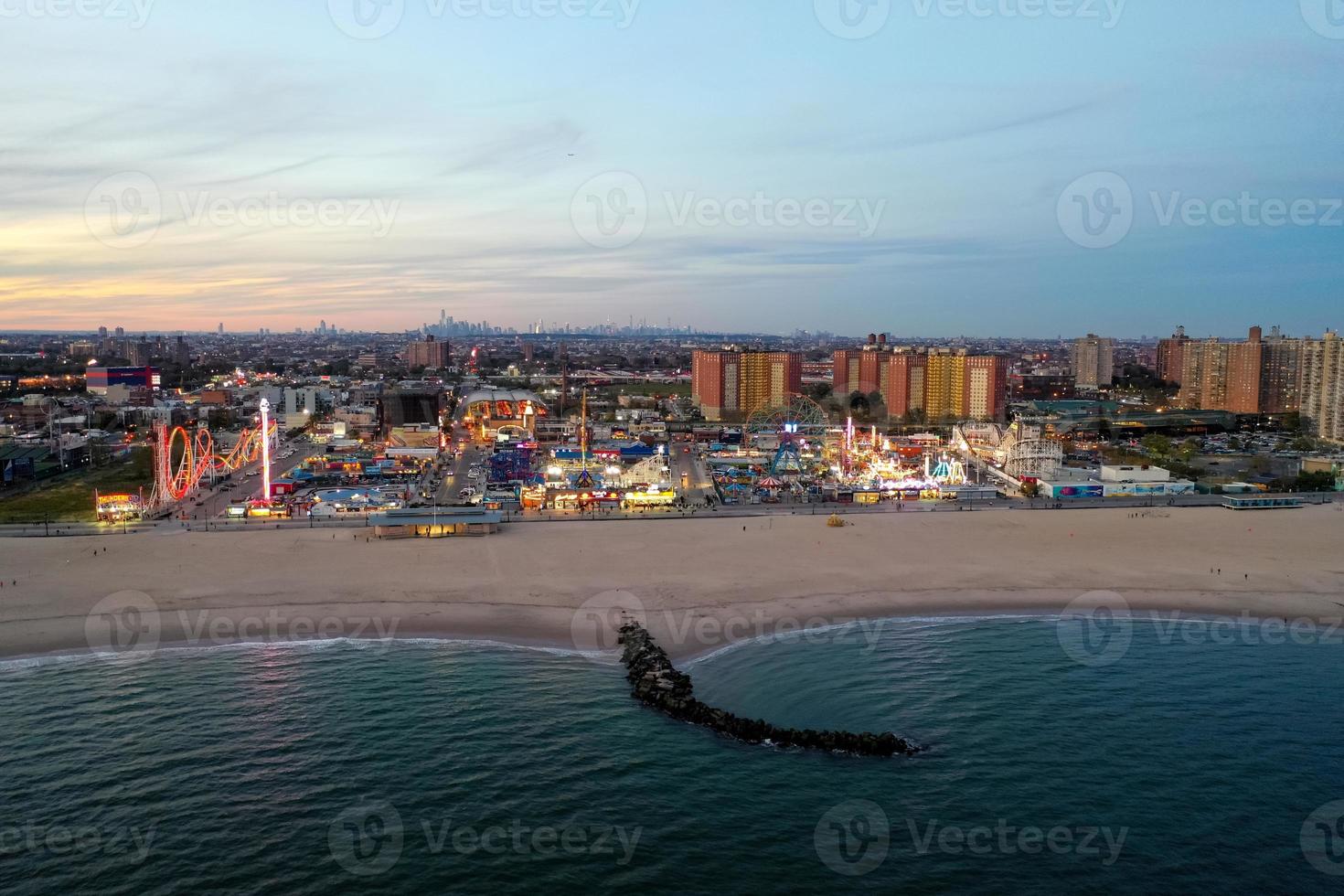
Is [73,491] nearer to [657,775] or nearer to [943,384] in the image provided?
[657,775]

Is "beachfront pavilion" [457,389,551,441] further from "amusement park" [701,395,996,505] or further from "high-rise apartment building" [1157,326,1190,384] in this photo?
"high-rise apartment building" [1157,326,1190,384]

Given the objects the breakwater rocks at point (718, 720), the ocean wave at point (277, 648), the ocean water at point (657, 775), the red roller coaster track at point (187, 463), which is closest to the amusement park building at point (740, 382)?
the red roller coaster track at point (187, 463)

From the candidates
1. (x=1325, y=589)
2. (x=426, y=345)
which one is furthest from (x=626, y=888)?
(x=426, y=345)

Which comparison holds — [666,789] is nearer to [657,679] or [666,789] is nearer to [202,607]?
[657,679]

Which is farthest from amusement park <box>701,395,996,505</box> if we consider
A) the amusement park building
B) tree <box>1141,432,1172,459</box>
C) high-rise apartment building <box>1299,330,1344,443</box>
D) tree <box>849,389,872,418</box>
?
high-rise apartment building <box>1299,330,1344,443</box>

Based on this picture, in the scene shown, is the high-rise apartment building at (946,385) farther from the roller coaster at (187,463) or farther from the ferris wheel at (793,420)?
the roller coaster at (187,463)

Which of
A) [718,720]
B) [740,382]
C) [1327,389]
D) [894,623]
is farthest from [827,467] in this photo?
[1327,389]
